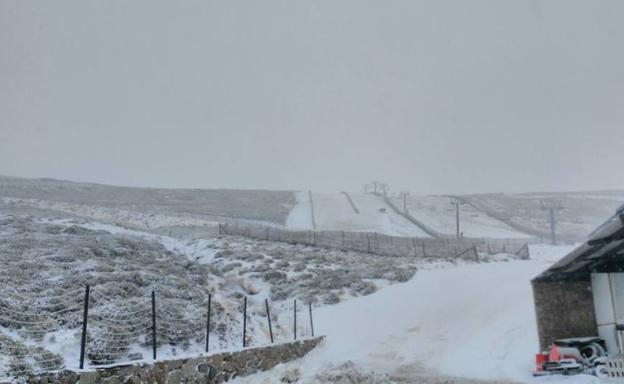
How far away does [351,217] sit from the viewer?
83.9m

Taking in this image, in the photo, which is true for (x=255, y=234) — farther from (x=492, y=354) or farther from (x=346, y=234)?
(x=492, y=354)

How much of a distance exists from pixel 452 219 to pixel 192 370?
77369 mm

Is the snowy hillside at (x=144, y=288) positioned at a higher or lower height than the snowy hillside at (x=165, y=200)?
lower

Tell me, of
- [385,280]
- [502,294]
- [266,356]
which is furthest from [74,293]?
[385,280]

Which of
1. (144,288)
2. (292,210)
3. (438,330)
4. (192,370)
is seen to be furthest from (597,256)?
(292,210)

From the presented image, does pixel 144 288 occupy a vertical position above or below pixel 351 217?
below

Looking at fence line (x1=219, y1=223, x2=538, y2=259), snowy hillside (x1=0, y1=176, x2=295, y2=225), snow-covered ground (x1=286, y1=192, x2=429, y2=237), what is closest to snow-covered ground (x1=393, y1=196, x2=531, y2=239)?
snow-covered ground (x1=286, y1=192, x2=429, y2=237)

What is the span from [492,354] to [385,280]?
14.6 m

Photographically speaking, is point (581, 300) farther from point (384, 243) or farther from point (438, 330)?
point (384, 243)

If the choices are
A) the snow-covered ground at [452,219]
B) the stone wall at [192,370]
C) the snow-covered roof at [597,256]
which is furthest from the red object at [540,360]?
the snow-covered ground at [452,219]

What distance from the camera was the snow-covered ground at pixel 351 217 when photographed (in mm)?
70144

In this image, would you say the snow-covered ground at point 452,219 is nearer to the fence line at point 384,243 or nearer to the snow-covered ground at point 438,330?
the fence line at point 384,243

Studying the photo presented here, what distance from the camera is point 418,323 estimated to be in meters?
22.6

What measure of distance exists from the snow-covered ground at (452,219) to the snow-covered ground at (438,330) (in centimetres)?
4130
